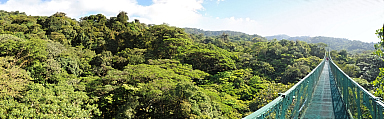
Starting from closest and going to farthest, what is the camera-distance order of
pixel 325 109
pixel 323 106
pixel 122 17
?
pixel 325 109
pixel 323 106
pixel 122 17

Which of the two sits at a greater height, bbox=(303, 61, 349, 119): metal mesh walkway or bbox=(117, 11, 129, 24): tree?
bbox=(117, 11, 129, 24): tree

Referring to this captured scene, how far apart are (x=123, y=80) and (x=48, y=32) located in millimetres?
19602

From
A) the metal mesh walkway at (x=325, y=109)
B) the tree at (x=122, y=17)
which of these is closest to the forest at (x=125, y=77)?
the metal mesh walkway at (x=325, y=109)

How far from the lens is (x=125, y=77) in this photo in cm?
1538

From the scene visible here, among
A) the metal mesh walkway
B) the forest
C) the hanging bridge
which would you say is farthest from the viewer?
the forest

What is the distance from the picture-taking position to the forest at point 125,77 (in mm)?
12070

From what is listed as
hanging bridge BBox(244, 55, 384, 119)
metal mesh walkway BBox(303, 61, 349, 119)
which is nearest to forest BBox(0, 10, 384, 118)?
Result: hanging bridge BBox(244, 55, 384, 119)

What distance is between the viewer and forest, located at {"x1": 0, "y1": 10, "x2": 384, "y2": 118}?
12.1 m

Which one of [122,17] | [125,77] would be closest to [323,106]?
[125,77]

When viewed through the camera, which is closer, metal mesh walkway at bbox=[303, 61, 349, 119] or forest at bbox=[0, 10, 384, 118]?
metal mesh walkway at bbox=[303, 61, 349, 119]

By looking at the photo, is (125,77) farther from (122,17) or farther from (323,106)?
(122,17)

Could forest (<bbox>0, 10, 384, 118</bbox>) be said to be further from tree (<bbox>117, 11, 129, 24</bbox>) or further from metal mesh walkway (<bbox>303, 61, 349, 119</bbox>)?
tree (<bbox>117, 11, 129, 24</bbox>)

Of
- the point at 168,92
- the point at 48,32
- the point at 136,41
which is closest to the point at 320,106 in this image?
the point at 168,92

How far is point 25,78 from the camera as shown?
565 inches
